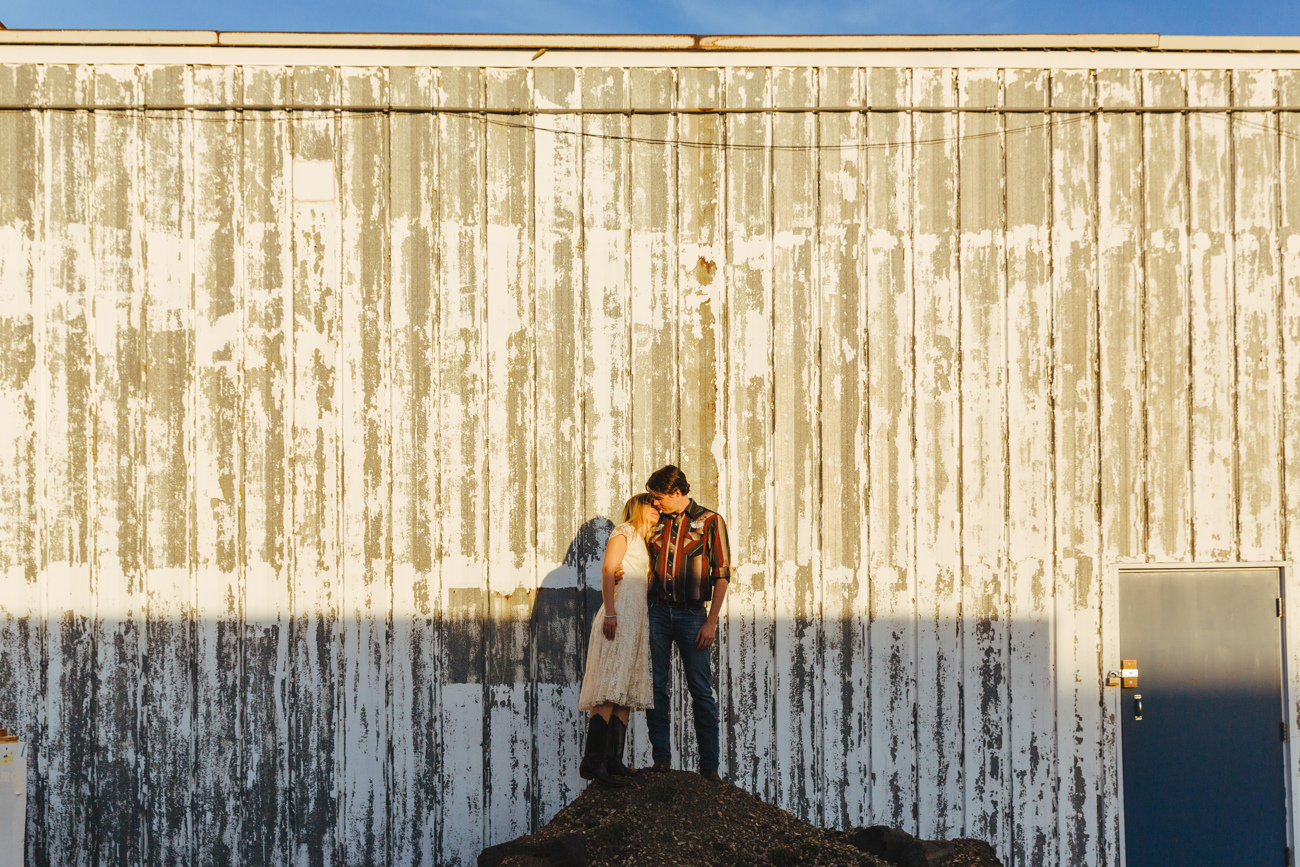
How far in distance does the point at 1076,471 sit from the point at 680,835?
3304 mm

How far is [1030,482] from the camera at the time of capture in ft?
16.6

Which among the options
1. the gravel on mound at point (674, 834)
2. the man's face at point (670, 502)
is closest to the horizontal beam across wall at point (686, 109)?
the man's face at point (670, 502)

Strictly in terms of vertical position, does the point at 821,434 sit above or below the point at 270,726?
above

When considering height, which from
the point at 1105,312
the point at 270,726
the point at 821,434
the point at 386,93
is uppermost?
the point at 386,93

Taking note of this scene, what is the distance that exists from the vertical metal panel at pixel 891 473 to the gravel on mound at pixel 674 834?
738mm

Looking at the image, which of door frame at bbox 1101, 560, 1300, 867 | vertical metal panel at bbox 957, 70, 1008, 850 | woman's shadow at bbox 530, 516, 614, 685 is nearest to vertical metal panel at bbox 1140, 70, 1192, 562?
door frame at bbox 1101, 560, 1300, 867

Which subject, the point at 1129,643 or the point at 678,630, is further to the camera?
the point at 1129,643

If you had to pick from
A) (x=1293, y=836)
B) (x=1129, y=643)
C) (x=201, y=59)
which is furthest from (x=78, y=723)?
(x=1293, y=836)

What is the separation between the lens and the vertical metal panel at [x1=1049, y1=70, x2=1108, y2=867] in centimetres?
498

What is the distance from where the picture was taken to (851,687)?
496 centimetres

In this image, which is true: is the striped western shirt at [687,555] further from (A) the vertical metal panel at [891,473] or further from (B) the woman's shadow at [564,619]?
→ (A) the vertical metal panel at [891,473]

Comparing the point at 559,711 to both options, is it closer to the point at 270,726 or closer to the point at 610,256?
the point at 270,726

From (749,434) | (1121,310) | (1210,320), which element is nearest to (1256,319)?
(1210,320)

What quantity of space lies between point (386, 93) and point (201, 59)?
1161mm
